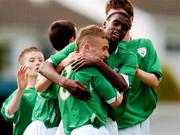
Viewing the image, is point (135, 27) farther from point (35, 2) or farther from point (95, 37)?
point (95, 37)

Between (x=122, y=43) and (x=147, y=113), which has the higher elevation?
(x=122, y=43)

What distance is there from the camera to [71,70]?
6.40 meters

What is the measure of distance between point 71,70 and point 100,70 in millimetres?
231

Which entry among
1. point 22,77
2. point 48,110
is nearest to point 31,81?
point 22,77

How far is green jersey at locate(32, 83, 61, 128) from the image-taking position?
6.79m

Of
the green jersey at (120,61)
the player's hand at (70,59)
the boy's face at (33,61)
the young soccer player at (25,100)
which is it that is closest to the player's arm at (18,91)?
the young soccer player at (25,100)

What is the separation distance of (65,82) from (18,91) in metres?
1.35

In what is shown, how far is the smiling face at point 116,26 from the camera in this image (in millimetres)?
6609

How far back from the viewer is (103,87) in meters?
6.27

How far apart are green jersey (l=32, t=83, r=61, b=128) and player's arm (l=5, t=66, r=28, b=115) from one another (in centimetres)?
28

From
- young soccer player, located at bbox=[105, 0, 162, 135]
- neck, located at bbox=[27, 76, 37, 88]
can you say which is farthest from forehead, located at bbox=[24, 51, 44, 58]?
young soccer player, located at bbox=[105, 0, 162, 135]

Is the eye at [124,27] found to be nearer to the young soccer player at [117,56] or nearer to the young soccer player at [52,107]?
the young soccer player at [117,56]

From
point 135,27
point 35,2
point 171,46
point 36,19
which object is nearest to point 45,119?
point 135,27

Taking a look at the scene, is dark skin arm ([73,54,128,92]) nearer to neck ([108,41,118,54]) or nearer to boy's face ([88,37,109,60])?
boy's face ([88,37,109,60])
